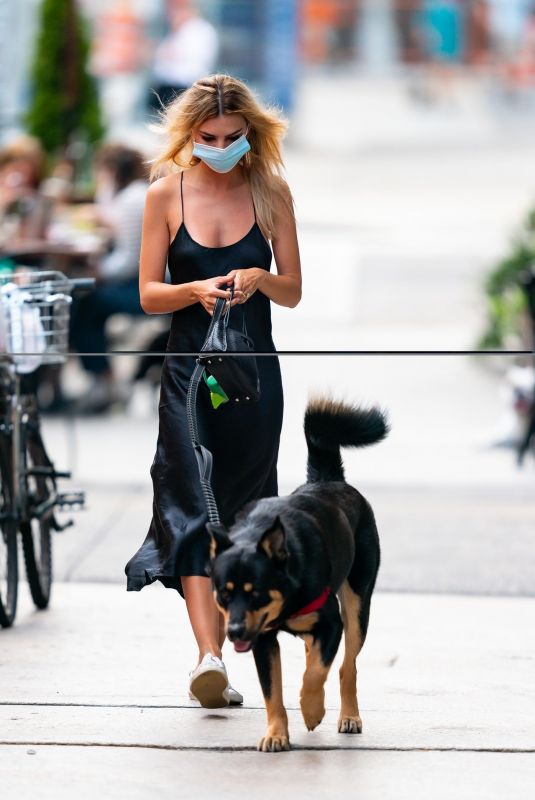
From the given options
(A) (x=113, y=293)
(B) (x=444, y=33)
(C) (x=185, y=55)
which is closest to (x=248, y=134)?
(A) (x=113, y=293)

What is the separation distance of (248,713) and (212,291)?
1286mm

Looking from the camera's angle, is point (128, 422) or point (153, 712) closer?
point (153, 712)

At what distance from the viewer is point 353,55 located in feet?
132

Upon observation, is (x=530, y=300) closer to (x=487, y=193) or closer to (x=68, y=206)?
(x=68, y=206)

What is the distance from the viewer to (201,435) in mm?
5098

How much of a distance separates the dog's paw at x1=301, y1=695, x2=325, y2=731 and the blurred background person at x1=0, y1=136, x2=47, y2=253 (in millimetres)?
7138

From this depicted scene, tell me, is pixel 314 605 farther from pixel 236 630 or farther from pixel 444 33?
pixel 444 33

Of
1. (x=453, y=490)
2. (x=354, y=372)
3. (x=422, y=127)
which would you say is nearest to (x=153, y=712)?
(x=453, y=490)

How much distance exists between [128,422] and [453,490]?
2.99m

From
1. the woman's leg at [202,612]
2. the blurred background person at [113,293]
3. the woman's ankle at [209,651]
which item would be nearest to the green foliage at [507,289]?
the blurred background person at [113,293]

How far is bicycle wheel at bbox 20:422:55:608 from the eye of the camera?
6258 millimetres

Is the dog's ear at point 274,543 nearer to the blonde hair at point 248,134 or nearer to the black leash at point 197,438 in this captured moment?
the black leash at point 197,438

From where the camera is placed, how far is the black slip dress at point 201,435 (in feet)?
16.6

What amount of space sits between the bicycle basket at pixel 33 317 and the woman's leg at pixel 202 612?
1.19 meters
